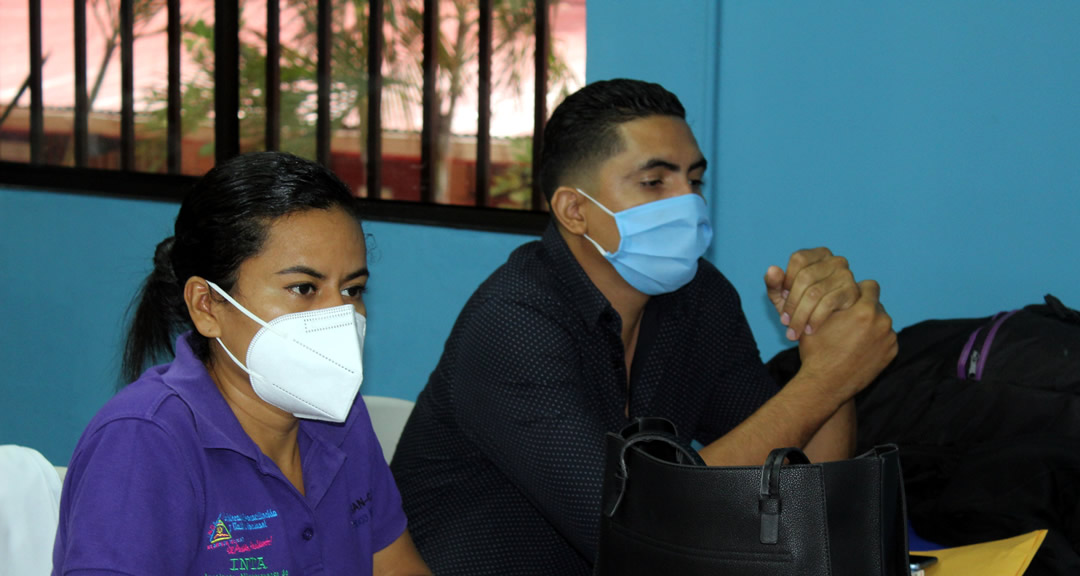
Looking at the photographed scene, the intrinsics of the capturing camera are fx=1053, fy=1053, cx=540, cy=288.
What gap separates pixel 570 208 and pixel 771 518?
2.74 ft

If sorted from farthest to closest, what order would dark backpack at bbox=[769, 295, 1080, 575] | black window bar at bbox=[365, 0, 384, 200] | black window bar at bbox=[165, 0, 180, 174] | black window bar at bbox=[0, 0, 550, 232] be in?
black window bar at bbox=[165, 0, 180, 174], black window bar at bbox=[365, 0, 384, 200], black window bar at bbox=[0, 0, 550, 232], dark backpack at bbox=[769, 295, 1080, 575]

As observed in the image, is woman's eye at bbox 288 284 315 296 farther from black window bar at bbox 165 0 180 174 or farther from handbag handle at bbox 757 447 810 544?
black window bar at bbox 165 0 180 174

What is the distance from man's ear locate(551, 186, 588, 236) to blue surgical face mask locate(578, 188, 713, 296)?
2 centimetres

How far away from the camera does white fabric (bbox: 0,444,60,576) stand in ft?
4.12

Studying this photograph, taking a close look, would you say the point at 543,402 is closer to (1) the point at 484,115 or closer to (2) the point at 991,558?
(2) the point at 991,558

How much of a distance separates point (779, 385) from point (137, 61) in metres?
2.26

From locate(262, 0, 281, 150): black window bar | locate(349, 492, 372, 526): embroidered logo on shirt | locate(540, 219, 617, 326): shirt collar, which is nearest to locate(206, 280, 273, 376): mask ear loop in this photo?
locate(349, 492, 372, 526): embroidered logo on shirt

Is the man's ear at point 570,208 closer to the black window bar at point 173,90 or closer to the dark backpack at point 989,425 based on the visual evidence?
the dark backpack at point 989,425

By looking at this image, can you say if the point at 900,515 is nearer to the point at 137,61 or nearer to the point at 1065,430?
the point at 1065,430

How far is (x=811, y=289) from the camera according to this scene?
65.8 inches

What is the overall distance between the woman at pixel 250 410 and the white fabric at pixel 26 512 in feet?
0.43

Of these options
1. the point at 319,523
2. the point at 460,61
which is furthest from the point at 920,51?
the point at 319,523

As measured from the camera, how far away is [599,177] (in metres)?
1.81

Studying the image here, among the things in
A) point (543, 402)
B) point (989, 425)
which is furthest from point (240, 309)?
point (989, 425)
